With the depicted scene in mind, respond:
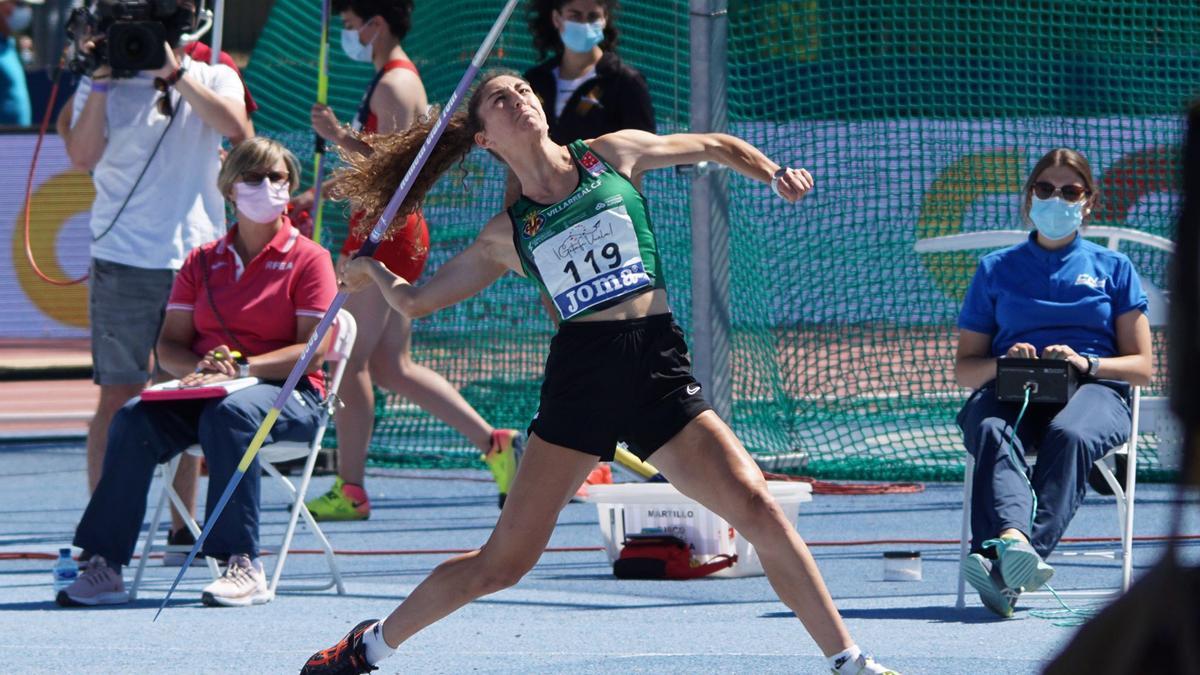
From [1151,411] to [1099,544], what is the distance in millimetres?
577

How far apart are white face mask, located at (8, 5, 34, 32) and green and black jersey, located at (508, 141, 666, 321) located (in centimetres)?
1439

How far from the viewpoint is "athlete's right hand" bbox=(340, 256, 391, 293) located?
4598 mm

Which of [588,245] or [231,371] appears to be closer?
[588,245]

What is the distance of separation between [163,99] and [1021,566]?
12.0ft

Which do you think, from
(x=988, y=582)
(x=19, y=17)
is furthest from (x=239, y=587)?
(x=19, y=17)

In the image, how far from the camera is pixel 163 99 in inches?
269

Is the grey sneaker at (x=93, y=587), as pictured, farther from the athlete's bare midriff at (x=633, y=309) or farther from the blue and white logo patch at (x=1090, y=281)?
the blue and white logo patch at (x=1090, y=281)

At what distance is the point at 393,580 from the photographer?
6.46 m

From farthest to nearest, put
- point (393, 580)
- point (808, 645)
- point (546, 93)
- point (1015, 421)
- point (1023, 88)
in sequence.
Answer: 1. point (1023, 88)
2. point (546, 93)
3. point (393, 580)
4. point (1015, 421)
5. point (808, 645)

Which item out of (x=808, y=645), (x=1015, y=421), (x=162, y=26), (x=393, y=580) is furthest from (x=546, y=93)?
(x=808, y=645)

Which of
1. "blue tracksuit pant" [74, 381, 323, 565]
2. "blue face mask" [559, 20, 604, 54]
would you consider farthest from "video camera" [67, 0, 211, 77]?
"blue face mask" [559, 20, 604, 54]

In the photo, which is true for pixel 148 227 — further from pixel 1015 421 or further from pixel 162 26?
pixel 1015 421

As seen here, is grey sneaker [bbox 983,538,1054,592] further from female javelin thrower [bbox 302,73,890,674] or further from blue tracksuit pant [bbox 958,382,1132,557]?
female javelin thrower [bbox 302,73,890,674]

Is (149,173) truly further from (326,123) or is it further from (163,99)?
(326,123)
